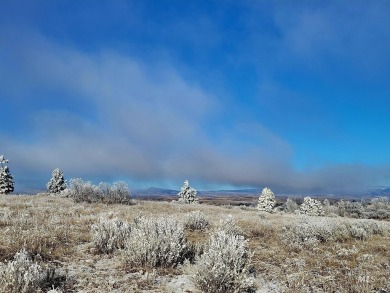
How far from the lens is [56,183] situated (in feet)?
194

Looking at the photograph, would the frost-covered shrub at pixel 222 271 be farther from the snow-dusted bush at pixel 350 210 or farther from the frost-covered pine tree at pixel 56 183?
the frost-covered pine tree at pixel 56 183

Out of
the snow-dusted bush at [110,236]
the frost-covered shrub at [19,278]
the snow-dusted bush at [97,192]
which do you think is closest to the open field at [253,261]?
the snow-dusted bush at [110,236]

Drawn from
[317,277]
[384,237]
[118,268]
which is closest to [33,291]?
[118,268]

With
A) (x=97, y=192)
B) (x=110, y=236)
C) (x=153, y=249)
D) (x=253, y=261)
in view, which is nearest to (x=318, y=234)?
(x=253, y=261)

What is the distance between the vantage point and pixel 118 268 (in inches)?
295

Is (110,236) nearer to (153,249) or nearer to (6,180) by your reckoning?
(153,249)

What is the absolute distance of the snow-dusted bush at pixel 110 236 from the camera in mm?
8727

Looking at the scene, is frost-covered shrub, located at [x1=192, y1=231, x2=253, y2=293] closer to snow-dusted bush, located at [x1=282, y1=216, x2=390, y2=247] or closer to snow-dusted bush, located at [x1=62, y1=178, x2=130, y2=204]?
snow-dusted bush, located at [x1=282, y1=216, x2=390, y2=247]

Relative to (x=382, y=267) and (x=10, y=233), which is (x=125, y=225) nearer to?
(x=10, y=233)

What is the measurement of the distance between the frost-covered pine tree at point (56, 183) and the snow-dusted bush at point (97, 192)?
37.2m

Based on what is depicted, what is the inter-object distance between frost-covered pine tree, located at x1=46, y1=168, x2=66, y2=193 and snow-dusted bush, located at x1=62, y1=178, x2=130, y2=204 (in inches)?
1465

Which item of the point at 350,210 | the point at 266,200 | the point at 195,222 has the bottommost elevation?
the point at 350,210

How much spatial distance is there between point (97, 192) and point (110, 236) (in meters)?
15.5

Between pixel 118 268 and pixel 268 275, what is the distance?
11.1 feet
